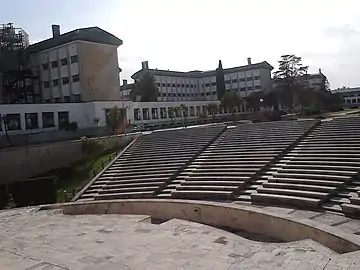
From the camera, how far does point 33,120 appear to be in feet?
140

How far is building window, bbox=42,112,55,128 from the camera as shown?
4331cm

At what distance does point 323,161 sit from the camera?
1644cm

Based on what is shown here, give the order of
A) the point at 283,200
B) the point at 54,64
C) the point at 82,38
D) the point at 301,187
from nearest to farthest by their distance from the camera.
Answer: the point at 283,200
the point at 301,187
the point at 82,38
the point at 54,64

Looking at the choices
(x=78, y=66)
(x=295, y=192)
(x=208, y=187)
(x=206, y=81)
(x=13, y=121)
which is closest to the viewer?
(x=295, y=192)

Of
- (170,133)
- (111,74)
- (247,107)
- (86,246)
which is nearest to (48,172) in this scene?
(170,133)

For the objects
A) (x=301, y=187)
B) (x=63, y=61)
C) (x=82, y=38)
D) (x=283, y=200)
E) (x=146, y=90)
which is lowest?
(x=283, y=200)

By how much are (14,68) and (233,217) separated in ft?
153

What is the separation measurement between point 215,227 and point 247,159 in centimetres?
585

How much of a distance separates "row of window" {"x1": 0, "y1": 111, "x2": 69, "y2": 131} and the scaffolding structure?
39.3 ft

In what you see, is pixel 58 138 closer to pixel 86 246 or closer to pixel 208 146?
pixel 208 146

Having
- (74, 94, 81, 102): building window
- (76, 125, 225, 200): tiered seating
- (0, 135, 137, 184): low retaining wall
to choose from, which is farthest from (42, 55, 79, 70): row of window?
(76, 125, 225, 200): tiered seating

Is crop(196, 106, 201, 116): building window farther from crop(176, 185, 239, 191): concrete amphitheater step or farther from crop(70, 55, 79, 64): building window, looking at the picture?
crop(176, 185, 239, 191): concrete amphitheater step

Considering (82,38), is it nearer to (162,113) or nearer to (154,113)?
(154,113)

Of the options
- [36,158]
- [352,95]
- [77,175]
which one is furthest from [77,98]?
[352,95]
